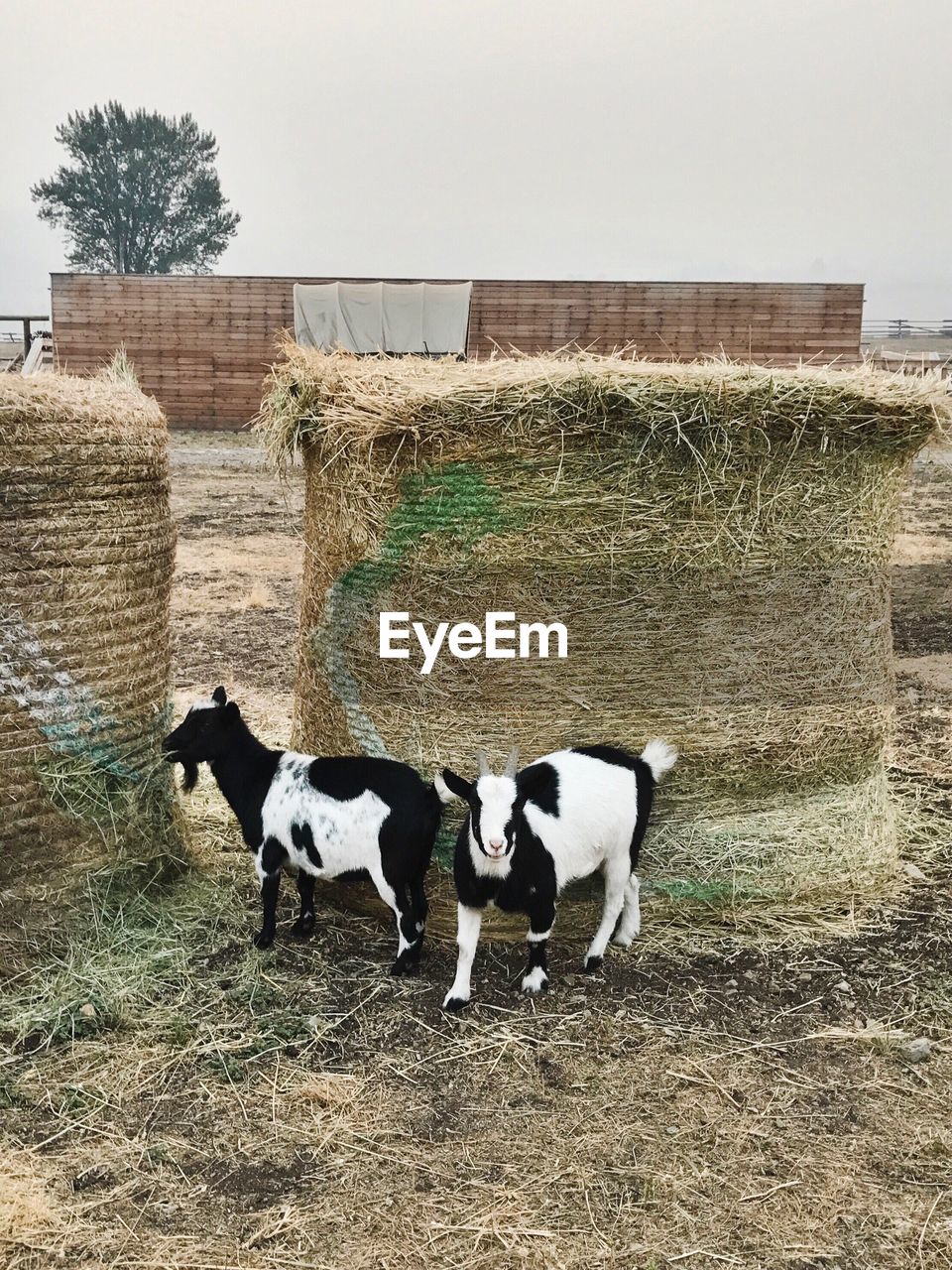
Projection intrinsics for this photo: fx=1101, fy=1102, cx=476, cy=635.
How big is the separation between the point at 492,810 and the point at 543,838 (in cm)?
40

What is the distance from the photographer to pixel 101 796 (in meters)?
4.95

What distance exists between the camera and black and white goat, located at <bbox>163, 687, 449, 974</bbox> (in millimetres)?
4543

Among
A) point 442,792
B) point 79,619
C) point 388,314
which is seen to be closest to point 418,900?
point 442,792

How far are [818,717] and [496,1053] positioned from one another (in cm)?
232

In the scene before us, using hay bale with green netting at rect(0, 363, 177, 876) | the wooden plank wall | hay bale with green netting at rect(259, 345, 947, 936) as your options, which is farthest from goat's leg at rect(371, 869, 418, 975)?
the wooden plank wall

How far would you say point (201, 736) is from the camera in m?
5.03

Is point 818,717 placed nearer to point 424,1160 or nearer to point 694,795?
point 694,795

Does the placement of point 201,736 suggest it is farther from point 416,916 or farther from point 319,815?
point 416,916

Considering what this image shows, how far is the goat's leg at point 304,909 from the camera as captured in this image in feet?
16.3

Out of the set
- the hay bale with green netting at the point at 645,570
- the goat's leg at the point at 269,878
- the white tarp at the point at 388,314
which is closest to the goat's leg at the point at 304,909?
the goat's leg at the point at 269,878

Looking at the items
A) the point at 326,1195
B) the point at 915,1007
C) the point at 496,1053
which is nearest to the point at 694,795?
the point at 915,1007

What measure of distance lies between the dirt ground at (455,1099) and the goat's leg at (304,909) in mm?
75

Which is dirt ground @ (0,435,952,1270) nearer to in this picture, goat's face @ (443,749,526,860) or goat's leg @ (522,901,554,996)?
goat's leg @ (522,901,554,996)

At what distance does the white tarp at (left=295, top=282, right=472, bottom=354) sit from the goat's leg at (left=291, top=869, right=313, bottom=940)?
69.3 ft
